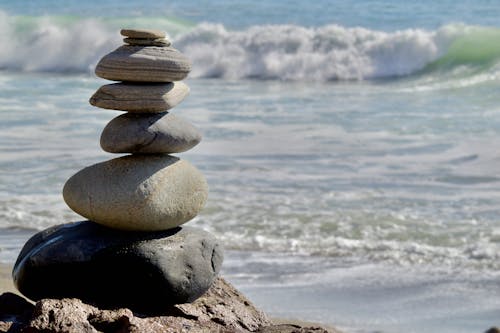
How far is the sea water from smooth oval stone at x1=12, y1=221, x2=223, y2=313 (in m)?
1.69

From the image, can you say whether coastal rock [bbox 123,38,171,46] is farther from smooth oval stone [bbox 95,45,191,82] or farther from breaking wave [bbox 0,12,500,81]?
breaking wave [bbox 0,12,500,81]

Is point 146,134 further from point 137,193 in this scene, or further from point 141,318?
point 141,318

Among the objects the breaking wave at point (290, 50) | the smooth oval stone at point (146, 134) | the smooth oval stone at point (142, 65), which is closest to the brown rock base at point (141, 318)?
the smooth oval stone at point (146, 134)

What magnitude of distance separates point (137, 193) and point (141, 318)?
0.73 m

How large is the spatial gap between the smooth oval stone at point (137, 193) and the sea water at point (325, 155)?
1669mm

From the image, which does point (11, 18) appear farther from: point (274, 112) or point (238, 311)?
point (238, 311)

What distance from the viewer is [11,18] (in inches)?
1219

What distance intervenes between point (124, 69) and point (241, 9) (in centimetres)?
2753

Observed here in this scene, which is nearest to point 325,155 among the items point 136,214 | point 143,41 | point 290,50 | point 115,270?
point 143,41

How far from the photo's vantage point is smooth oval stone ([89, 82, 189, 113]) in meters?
5.62

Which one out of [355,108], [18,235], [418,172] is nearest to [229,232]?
[18,235]

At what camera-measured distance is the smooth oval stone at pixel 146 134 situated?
5602mm

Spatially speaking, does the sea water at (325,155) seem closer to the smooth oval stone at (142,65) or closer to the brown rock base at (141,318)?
the brown rock base at (141,318)

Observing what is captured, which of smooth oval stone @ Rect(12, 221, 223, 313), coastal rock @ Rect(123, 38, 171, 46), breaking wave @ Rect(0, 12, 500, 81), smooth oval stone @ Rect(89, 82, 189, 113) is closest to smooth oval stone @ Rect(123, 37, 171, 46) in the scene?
coastal rock @ Rect(123, 38, 171, 46)
